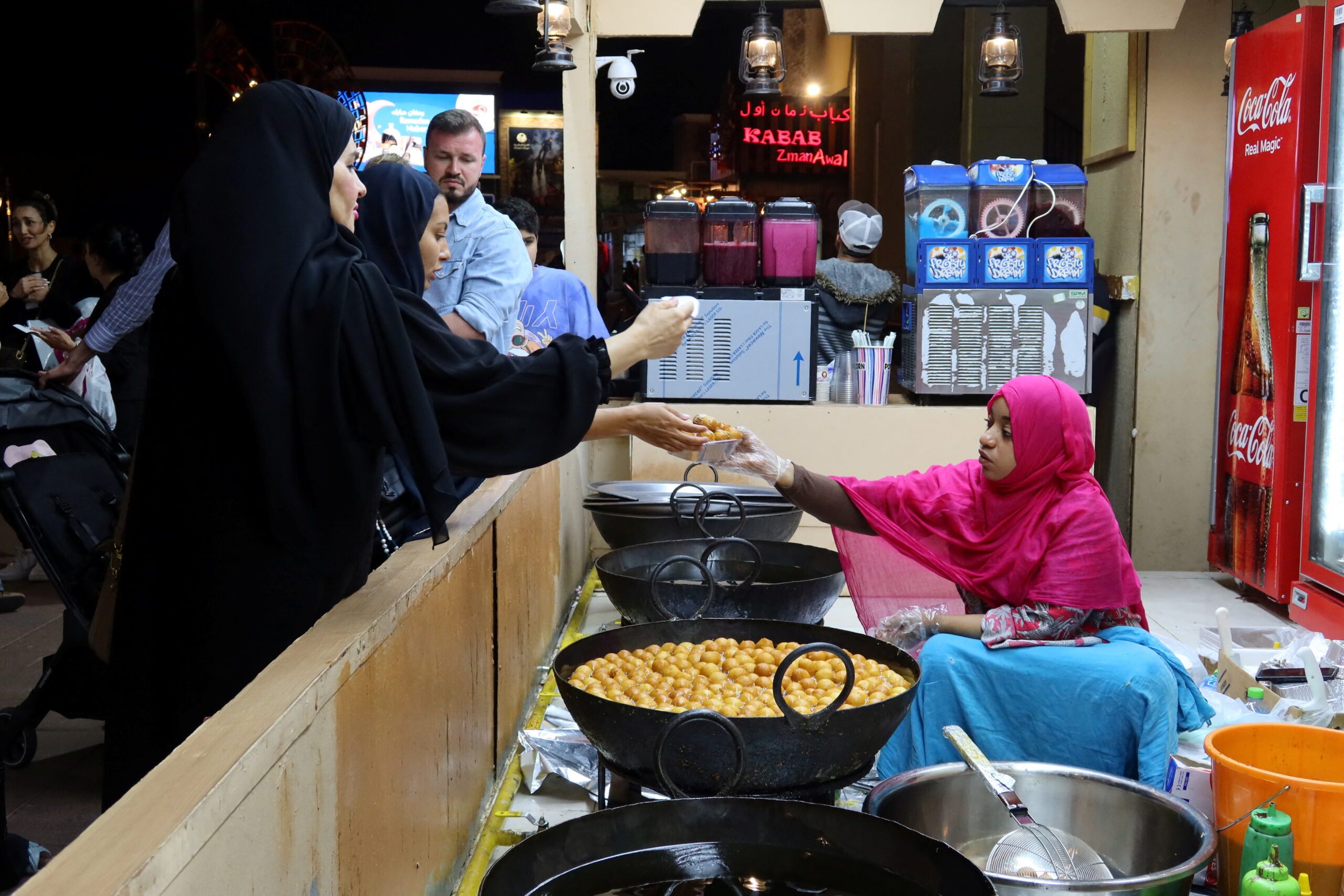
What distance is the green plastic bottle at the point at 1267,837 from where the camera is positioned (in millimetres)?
1712

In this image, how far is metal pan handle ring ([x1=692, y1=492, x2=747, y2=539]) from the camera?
3.21 metres

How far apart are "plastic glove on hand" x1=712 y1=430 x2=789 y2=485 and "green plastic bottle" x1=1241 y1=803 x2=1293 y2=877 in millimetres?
1704

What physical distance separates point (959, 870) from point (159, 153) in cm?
1338

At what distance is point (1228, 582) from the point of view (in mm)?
5379

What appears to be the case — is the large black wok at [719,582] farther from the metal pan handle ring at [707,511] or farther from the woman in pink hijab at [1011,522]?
the woman in pink hijab at [1011,522]

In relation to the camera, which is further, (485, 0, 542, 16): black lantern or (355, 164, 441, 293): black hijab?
(485, 0, 542, 16): black lantern

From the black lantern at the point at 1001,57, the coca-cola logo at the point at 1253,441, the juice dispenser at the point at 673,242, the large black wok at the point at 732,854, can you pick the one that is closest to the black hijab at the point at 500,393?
the large black wok at the point at 732,854

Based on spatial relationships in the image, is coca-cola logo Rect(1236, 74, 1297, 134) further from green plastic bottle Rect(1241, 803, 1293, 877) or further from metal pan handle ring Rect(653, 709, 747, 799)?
metal pan handle ring Rect(653, 709, 747, 799)

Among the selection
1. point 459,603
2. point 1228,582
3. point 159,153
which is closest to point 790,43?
point 159,153

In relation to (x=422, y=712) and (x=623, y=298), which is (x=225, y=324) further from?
(x=623, y=298)

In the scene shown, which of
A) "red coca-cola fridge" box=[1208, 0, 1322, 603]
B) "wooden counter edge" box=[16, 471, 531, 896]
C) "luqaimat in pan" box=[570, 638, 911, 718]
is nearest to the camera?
"wooden counter edge" box=[16, 471, 531, 896]

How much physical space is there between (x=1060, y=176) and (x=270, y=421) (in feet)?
14.4

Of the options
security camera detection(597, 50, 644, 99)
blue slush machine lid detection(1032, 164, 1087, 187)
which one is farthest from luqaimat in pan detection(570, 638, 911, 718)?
security camera detection(597, 50, 644, 99)

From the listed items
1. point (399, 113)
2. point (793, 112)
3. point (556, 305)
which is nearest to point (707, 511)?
point (556, 305)
